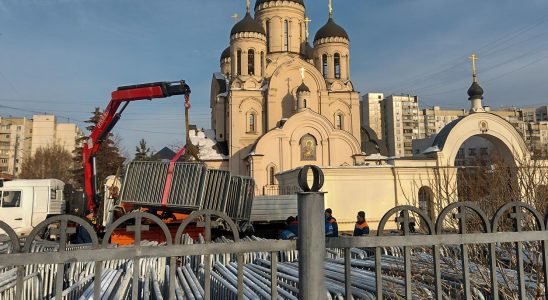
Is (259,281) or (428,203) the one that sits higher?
(428,203)

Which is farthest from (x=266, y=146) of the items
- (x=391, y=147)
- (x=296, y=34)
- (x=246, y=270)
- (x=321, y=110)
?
(x=391, y=147)

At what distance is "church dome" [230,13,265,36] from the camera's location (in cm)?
3375

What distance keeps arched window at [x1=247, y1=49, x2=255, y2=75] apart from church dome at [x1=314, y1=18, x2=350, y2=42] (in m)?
5.76

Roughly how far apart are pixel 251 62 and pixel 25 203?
23.6 m

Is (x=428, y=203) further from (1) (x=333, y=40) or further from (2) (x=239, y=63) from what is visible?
(1) (x=333, y=40)

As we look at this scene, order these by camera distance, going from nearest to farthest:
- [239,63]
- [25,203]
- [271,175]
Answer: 1. [25,203]
2. [271,175]
3. [239,63]

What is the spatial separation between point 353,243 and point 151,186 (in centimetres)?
1108

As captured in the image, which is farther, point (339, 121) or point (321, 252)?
point (339, 121)

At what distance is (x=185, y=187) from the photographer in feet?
39.9

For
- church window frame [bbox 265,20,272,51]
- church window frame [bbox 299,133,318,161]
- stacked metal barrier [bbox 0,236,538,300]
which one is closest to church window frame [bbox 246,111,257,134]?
church window frame [bbox 299,133,318,161]

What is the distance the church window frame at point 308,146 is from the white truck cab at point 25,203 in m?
18.5

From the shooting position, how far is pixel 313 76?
33750 millimetres

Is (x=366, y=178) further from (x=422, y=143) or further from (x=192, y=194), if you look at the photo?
(x=422, y=143)

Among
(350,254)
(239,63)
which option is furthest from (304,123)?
(350,254)
